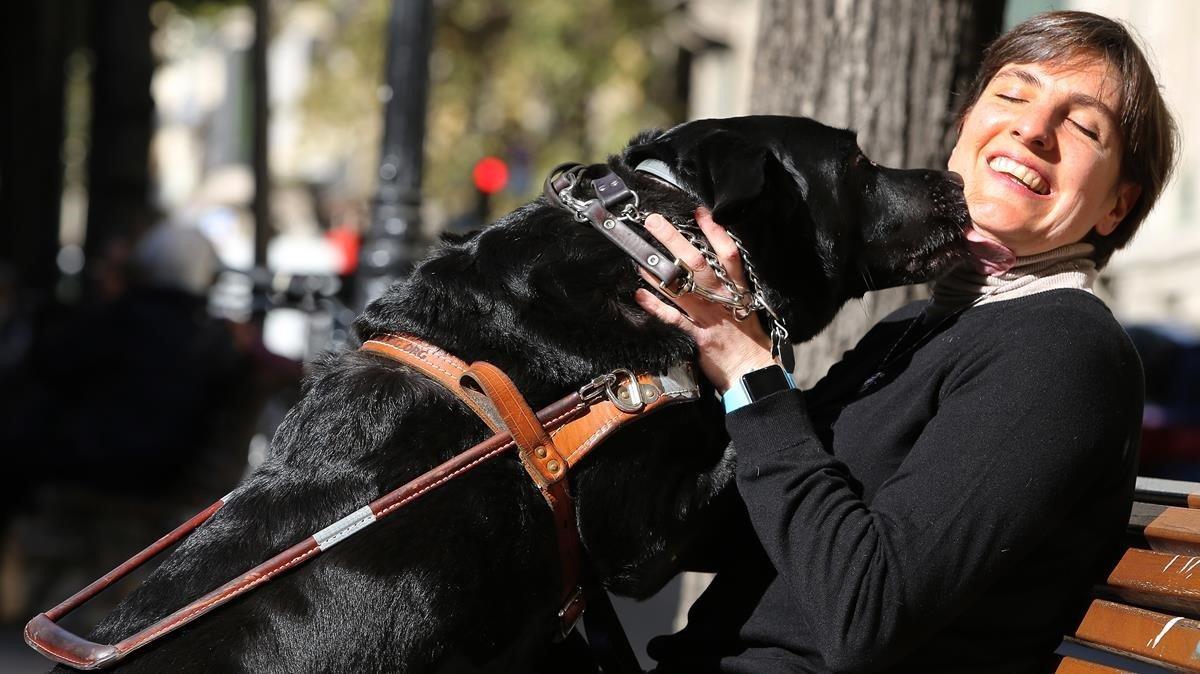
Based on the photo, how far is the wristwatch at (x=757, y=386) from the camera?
2221 millimetres

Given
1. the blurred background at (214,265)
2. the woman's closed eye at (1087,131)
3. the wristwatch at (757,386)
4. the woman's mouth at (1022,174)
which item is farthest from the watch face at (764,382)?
the blurred background at (214,265)

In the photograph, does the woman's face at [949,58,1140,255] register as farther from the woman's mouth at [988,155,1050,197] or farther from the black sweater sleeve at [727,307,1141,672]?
the black sweater sleeve at [727,307,1141,672]

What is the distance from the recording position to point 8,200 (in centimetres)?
1176

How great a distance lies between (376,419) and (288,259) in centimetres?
1545

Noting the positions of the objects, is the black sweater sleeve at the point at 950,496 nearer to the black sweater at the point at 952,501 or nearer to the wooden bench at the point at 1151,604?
the black sweater at the point at 952,501

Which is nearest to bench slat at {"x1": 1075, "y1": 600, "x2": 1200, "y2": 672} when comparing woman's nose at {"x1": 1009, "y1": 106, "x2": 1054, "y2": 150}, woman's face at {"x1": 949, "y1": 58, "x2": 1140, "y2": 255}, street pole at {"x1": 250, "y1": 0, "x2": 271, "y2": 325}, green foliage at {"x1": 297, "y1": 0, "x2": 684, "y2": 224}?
woman's face at {"x1": 949, "y1": 58, "x2": 1140, "y2": 255}

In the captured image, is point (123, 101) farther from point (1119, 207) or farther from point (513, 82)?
point (513, 82)

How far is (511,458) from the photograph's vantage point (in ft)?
7.59

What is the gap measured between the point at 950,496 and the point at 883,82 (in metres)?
1.79

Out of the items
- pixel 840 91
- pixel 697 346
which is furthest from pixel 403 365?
pixel 840 91

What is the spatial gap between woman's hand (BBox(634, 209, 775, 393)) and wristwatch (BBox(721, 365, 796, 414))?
29mm

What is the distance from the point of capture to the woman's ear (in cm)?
247

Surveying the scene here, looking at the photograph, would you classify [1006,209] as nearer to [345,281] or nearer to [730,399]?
[730,399]

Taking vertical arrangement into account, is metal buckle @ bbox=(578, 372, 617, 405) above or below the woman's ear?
below
